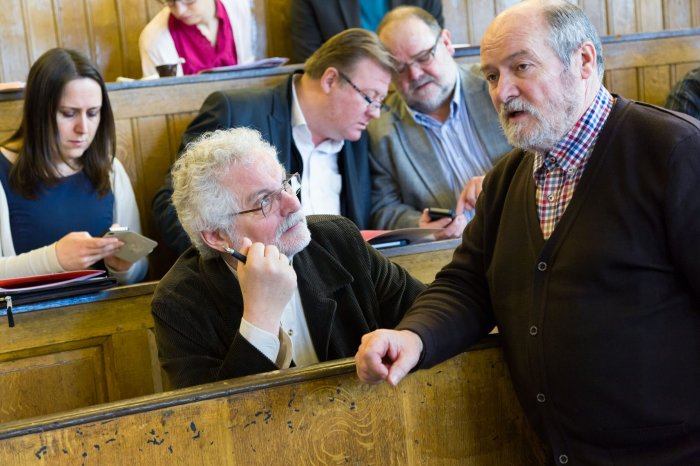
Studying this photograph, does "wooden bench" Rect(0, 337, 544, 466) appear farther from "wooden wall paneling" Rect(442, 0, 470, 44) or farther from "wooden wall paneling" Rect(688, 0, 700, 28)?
"wooden wall paneling" Rect(688, 0, 700, 28)

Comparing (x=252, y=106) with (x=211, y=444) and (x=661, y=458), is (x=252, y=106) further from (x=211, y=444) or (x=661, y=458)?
(x=661, y=458)

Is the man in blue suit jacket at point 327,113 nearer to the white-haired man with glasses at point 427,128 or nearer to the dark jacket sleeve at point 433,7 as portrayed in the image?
the white-haired man with glasses at point 427,128

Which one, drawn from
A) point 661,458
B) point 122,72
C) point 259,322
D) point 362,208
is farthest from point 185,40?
point 661,458

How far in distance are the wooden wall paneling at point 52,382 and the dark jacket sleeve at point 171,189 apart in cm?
62

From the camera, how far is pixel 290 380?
4.79 feet

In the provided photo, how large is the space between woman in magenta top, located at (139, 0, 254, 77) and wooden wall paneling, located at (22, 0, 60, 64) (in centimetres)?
44

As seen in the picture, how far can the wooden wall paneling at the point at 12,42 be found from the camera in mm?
3869

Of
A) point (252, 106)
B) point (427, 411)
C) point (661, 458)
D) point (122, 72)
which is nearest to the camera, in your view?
point (661, 458)

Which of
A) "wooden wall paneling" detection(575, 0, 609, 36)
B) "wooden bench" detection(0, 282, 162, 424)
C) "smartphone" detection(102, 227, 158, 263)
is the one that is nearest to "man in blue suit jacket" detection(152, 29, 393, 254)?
"smartphone" detection(102, 227, 158, 263)

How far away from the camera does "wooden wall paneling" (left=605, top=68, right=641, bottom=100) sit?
3381 mm

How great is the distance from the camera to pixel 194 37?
3811 millimetres

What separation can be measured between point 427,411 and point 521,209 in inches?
15.1

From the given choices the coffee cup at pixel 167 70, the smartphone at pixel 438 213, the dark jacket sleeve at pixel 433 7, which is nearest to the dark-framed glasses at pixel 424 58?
the smartphone at pixel 438 213

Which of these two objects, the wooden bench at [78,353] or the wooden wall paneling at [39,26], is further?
the wooden wall paneling at [39,26]
